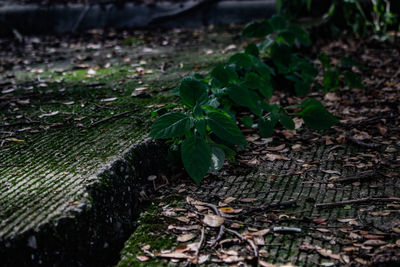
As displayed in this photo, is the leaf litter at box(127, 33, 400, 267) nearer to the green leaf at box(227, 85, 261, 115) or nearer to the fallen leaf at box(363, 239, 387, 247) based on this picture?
the fallen leaf at box(363, 239, 387, 247)

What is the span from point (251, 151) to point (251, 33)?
3.18 feet

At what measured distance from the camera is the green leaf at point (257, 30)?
255 centimetres

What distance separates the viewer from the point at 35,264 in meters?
1.08

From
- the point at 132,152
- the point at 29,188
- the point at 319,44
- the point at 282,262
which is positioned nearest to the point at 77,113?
the point at 132,152

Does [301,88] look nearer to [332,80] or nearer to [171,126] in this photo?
[332,80]

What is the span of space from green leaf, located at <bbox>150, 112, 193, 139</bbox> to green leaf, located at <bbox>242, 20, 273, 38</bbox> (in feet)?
3.96

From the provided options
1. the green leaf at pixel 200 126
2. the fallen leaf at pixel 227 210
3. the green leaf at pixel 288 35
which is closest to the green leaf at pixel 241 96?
the green leaf at pixel 200 126

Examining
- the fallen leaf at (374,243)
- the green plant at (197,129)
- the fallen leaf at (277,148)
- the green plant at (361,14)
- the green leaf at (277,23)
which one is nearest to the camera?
the fallen leaf at (374,243)

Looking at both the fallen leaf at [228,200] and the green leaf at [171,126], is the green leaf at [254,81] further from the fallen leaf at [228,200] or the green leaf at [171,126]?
the fallen leaf at [228,200]

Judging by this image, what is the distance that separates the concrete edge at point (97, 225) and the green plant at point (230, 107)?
0.57 feet

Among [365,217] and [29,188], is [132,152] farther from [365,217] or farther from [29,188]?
[365,217]

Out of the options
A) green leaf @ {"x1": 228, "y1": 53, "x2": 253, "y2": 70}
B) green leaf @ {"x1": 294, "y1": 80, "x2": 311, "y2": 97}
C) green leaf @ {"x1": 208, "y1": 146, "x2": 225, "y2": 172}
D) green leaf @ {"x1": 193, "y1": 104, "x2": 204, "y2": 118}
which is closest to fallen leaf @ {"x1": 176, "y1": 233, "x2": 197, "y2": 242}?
green leaf @ {"x1": 208, "y1": 146, "x2": 225, "y2": 172}

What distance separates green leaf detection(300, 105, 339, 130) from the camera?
1.86 m

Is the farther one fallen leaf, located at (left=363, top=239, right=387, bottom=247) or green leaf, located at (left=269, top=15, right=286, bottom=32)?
green leaf, located at (left=269, top=15, right=286, bottom=32)
